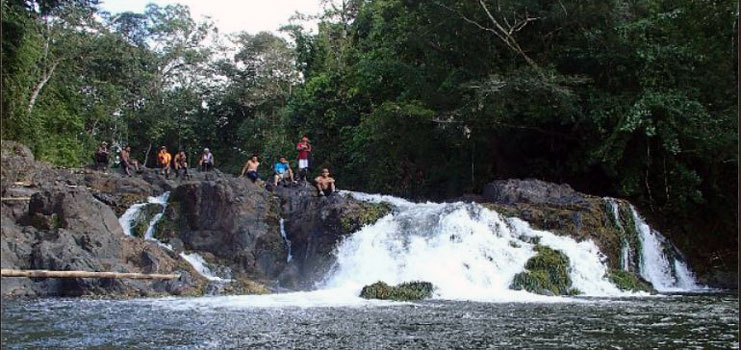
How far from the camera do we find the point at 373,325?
6559 millimetres

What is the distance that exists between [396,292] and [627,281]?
428cm

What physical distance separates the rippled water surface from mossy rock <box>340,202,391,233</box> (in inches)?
152

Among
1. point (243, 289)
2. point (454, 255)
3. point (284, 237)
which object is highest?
point (284, 237)

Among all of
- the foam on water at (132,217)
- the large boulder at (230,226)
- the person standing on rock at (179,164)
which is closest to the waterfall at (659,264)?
the large boulder at (230,226)

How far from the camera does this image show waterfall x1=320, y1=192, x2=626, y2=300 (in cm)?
1102

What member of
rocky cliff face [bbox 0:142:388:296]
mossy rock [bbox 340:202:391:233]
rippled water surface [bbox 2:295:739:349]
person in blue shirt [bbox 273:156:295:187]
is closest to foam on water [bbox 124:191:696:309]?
mossy rock [bbox 340:202:391:233]

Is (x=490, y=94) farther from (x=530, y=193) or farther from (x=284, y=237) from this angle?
(x=284, y=237)

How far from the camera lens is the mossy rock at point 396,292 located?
938cm

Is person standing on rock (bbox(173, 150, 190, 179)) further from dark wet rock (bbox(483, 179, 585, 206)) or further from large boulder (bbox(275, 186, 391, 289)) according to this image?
dark wet rock (bbox(483, 179, 585, 206))

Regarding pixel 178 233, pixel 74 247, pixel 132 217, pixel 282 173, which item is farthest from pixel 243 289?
pixel 282 173

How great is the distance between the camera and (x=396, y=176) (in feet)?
73.2

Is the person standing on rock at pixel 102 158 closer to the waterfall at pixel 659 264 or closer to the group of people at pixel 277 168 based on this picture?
the group of people at pixel 277 168

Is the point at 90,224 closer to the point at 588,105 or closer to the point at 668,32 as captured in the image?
the point at 588,105

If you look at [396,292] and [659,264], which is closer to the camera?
[396,292]
